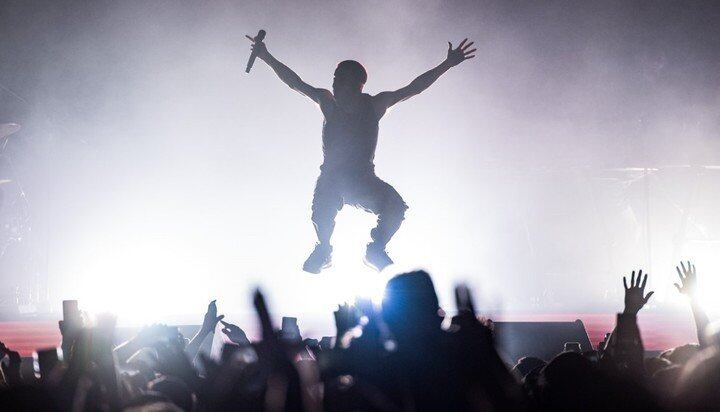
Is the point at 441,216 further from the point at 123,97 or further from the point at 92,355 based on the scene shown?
the point at 92,355

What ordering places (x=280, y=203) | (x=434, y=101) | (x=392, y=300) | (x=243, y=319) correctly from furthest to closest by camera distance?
(x=280, y=203)
(x=434, y=101)
(x=243, y=319)
(x=392, y=300)

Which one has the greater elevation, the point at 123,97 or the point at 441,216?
the point at 123,97

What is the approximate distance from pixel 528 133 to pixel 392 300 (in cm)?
1502

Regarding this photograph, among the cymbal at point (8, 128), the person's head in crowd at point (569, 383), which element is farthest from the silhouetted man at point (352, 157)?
the cymbal at point (8, 128)

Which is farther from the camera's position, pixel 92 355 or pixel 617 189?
pixel 617 189

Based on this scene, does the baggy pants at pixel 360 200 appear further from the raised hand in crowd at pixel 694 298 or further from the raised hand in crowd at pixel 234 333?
the raised hand in crowd at pixel 694 298

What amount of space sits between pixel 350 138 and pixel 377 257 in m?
0.95

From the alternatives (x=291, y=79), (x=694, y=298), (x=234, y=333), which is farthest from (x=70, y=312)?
(x=694, y=298)

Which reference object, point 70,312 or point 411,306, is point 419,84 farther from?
point 70,312

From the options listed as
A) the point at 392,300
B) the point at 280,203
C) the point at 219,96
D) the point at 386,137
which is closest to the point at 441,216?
the point at 386,137

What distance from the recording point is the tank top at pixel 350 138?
4.55 m

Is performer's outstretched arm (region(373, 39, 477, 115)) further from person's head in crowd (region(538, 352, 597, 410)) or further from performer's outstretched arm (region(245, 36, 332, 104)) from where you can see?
person's head in crowd (region(538, 352, 597, 410))

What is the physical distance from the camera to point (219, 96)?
15547mm

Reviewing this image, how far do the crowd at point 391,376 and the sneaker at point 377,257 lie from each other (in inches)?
81.5
